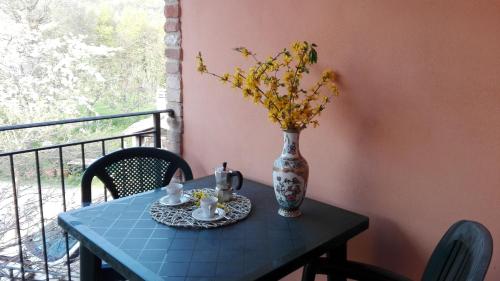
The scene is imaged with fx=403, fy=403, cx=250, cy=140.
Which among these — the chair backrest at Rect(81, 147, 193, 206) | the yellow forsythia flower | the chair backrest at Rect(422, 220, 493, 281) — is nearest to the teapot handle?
the yellow forsythia flower

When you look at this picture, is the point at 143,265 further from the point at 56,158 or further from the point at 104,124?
the point at 104,124

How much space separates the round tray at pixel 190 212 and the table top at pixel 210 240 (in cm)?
2

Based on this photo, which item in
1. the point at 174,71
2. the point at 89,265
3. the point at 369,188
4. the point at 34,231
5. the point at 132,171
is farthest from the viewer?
the point at 34,231

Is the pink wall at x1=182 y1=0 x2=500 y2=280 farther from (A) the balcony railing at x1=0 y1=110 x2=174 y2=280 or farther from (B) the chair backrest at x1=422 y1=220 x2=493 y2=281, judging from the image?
(A) the balcony railing at x1=0 y1=110 x2=174 y2=280

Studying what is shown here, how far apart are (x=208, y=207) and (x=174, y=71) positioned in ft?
3.75

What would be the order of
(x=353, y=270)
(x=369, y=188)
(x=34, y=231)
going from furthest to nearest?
(x=34, y=231), (x=369, y=188), (x=353, y=270)

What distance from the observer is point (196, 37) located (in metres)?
2.17

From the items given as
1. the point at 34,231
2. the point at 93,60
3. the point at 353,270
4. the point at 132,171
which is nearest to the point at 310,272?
the point at 353,270

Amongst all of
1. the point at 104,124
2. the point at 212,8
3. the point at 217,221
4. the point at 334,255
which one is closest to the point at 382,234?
the point at 334,255

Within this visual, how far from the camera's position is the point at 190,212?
58.8 inches

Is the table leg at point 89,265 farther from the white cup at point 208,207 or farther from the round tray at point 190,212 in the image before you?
the white cup at point 208,207

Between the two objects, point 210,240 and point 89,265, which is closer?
point 210,240

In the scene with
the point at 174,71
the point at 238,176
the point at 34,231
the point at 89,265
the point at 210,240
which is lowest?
the point at 34,231

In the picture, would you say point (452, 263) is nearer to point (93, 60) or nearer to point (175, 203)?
point (175, 203)
